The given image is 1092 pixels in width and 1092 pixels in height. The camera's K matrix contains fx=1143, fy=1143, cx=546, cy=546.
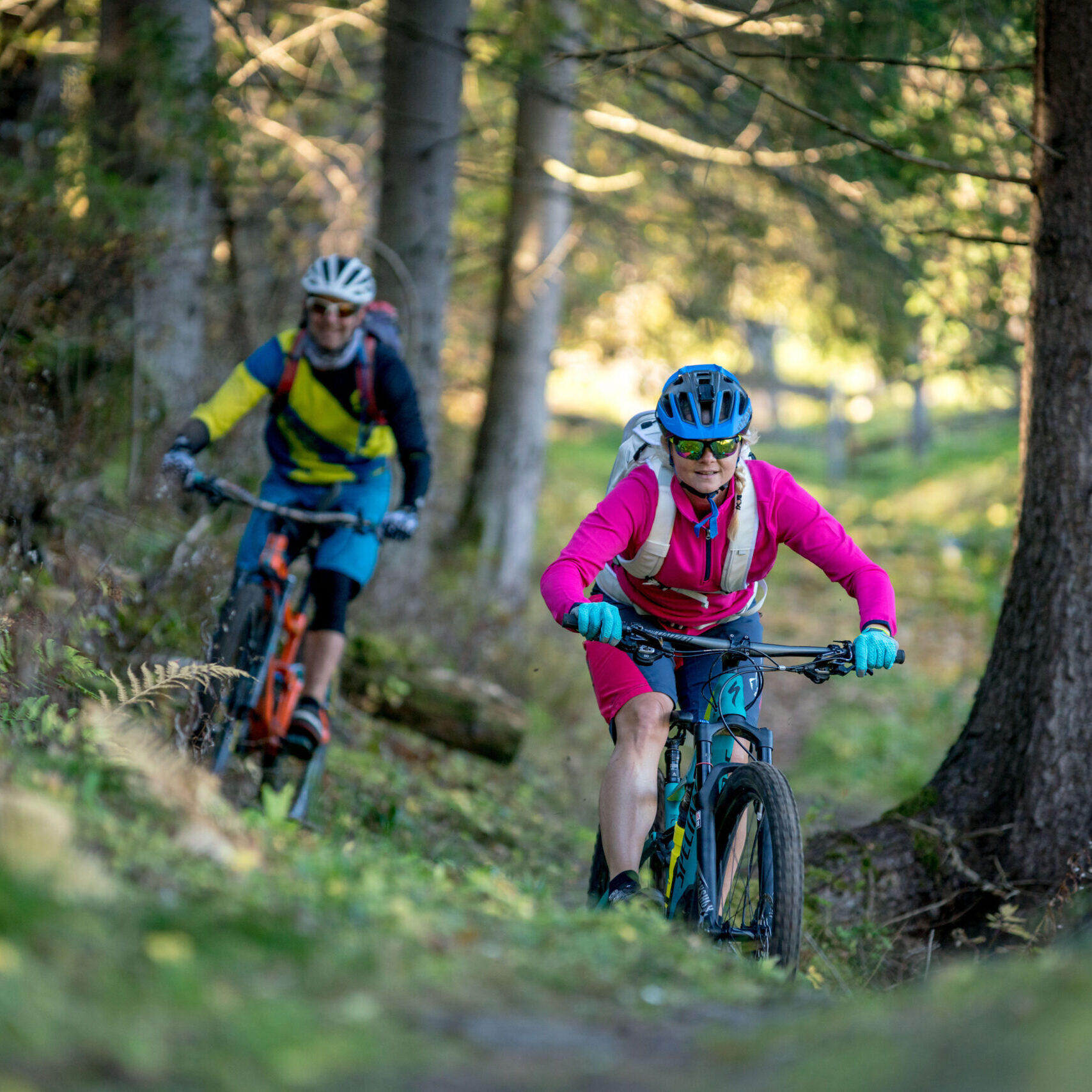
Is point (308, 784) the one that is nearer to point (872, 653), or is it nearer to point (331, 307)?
point (331, 307)

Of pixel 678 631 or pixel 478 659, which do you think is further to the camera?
pixel 478 659

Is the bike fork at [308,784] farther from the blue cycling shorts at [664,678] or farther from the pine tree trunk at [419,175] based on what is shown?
the pine tree trunk at [419,175]

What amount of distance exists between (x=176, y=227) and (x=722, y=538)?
244 inches

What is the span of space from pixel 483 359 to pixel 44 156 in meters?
11.0

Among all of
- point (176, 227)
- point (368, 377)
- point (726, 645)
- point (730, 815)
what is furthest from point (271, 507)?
point (176, 227)

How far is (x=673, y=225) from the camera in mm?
12680

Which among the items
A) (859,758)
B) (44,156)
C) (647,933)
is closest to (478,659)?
(859,758)

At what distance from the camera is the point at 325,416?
629 cm

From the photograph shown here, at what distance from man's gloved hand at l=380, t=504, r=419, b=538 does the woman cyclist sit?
1670mm

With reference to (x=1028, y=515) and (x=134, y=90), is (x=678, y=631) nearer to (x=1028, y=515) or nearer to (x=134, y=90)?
(x=1028, y=515)

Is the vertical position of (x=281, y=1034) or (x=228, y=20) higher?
(x=228, y=20)

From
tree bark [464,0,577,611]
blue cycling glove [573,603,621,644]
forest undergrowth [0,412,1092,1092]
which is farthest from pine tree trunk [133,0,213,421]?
blue cycling glove [573,603,621,644]

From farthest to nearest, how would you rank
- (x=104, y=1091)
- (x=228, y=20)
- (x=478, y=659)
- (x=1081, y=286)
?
(x=478, y=659)
(x=228, y=20)
(x=1081, y=286)
(x=104, y=1091)

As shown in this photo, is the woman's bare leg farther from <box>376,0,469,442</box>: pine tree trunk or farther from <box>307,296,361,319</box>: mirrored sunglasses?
<box>376,0,469,442</box>: pine tree trunk
